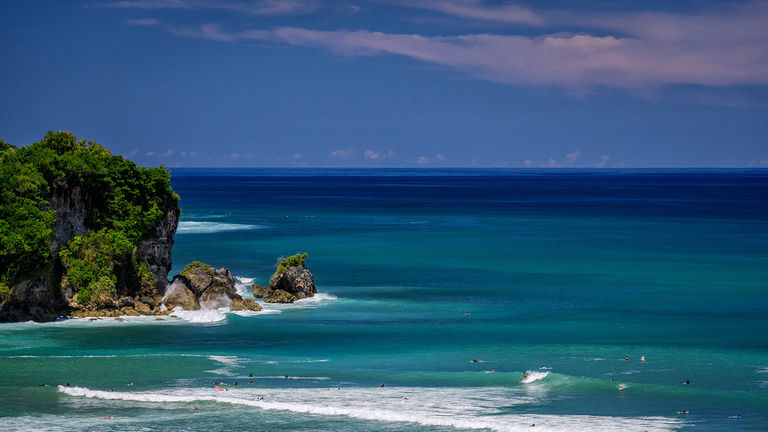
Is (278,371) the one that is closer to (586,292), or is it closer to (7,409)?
(7,409)

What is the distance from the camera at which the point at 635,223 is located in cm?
14188

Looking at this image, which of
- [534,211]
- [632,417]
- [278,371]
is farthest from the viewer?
[534,211]

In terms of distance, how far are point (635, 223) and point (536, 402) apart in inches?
4198

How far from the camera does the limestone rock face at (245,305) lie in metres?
61.3

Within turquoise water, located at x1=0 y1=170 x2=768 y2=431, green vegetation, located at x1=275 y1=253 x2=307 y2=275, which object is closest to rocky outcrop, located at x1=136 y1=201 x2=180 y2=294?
turquoise water, located at x1=0 y1=170 x2=768 y2=431

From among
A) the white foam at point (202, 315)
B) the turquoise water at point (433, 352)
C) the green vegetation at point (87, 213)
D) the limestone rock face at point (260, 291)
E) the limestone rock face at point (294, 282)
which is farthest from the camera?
the limestone rock face at point (260, 291)

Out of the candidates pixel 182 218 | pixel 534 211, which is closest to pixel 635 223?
pixel 534 211

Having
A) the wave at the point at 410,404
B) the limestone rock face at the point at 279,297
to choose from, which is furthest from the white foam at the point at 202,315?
the wave at the point at 410,404

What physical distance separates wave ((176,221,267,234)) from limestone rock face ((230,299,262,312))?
56.7 metres

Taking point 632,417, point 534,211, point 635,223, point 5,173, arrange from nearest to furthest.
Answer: point 632,417
point 5,173
point 635,223
point 534,211

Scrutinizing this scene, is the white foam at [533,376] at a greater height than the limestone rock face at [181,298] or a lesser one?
lesser

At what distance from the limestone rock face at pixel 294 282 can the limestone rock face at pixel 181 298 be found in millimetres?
6897

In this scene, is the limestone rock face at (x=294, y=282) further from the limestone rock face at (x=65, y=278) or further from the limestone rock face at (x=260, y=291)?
the limestone rock face at (x=65, y=278)

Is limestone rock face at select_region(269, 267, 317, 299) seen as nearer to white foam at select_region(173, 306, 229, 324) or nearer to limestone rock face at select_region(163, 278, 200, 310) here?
white foam at select_region(173, 306, 229, 324)
